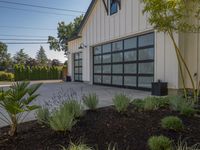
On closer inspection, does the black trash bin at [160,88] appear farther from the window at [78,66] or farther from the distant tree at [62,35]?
the distant tree at [62,35]

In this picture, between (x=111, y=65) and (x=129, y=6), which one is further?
(x=111, y=65)

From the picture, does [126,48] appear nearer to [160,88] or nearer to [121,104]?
[160,88]

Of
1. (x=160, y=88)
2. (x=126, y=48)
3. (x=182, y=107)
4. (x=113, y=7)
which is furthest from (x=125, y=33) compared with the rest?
(x=182, y=107)

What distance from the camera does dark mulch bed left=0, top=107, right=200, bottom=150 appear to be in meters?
2.88

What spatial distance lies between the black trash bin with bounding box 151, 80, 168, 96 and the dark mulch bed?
3.16 m

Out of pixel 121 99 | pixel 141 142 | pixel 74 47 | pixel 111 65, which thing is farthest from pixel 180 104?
pixel 74 47

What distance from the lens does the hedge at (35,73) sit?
976 inches

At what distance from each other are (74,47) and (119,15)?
22.1 feet

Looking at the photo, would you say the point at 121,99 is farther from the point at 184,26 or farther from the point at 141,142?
the point at 184,26

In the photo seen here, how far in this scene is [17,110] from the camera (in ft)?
9.98

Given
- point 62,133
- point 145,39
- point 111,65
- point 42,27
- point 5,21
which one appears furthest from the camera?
point 42,27

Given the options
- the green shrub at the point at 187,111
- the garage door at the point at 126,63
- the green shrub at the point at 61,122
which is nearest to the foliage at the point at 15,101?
the green shrub at the point at 61,122

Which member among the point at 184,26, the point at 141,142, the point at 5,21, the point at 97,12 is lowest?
the point at 141,142

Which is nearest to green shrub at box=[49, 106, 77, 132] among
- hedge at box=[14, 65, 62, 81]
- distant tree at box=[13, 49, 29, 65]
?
hedge at box=[14, 65, 62, 81]
